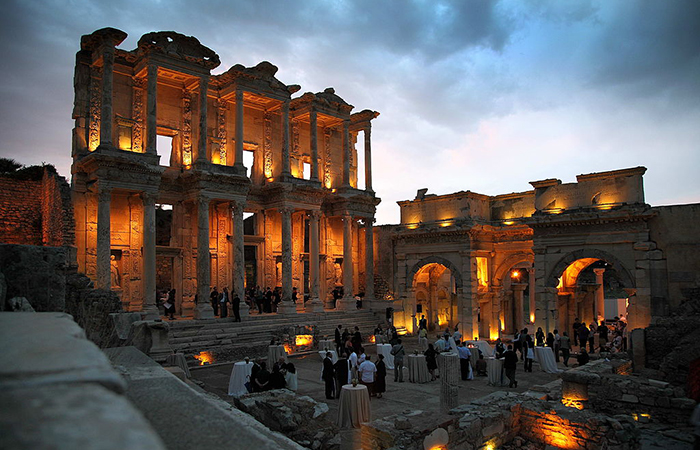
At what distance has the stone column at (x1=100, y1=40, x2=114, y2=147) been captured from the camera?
64.3 feet

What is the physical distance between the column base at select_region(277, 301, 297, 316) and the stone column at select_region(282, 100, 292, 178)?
21.4 ft

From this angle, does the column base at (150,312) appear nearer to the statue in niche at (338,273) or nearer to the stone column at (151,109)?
the stone column at (151,109)

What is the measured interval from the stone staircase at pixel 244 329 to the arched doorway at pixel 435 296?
5.98 meters

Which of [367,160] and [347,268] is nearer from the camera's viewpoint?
[347,268]

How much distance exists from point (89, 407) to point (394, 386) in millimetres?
14438

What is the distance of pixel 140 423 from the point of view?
1179 millimetres

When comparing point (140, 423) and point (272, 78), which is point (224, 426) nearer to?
point (140, 423)

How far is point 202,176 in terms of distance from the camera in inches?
865

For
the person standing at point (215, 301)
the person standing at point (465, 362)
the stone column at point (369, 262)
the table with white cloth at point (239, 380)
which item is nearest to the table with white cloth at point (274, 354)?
the table with white cloth at point (239, 380)

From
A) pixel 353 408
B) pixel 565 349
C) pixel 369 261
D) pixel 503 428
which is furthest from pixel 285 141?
pixel 503 428

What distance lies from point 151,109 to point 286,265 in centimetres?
948

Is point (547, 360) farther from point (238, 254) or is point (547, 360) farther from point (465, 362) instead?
point (238, 254)

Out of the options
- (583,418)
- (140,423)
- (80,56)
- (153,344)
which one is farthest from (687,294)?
(80,56)

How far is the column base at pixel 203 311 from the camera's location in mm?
20922
